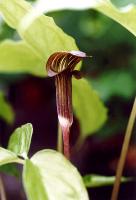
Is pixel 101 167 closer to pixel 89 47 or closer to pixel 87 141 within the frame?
pixel 87 141

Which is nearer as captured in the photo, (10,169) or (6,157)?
(6,157)

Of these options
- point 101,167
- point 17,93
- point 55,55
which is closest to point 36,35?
point 55,55

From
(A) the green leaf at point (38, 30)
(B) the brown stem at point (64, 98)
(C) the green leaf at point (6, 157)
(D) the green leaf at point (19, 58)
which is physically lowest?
(C) the green leaf at point (6, 157)

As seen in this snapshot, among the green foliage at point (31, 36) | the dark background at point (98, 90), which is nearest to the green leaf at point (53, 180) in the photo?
the green foliage at point (31, 36)

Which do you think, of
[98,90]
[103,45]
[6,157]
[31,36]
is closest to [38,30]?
[31,36]

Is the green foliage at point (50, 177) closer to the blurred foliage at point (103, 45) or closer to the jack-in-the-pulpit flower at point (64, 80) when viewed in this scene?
the jack-in-the-pulpit flower at point (64, 80)

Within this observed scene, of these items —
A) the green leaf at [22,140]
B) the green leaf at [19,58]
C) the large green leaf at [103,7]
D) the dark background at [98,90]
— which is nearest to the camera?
the large green leaf at [103,7]

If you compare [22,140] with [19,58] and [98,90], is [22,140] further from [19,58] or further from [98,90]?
[98,90]
